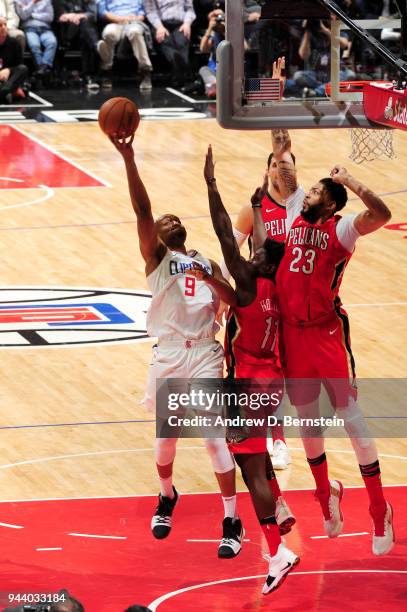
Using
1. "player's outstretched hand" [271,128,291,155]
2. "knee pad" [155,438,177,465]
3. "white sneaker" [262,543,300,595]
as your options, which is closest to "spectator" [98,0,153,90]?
"player's outstretched hand" [271,128,291,155]

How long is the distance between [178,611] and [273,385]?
50.5 inches

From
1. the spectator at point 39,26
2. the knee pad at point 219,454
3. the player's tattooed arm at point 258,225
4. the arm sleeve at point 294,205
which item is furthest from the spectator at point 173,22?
the knee pad at point 219,454

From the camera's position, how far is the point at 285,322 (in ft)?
24.9

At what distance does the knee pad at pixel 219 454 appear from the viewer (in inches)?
301

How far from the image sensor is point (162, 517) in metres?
7.88

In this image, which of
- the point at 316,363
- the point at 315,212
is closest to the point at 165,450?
the point at 316,363

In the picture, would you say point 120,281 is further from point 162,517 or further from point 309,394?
point 309,394

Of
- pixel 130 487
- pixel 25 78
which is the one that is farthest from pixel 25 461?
pixel 25 78

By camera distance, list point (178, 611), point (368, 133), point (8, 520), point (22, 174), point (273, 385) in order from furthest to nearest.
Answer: point (22, 174) < point (368, 133) < point (8, 520) < point (273, 385) < point (178, 611)

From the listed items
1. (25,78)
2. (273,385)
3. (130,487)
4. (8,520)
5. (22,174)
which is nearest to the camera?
(273,385)

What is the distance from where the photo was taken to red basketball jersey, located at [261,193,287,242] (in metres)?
8.74

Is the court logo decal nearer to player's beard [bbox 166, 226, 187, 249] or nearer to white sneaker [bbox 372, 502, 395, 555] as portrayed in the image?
player's beard [bbox 166, 226, 187, 249]

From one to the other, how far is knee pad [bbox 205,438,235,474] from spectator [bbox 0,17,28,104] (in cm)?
1515

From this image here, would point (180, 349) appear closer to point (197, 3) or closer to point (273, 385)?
point (273, 385)
